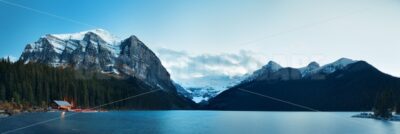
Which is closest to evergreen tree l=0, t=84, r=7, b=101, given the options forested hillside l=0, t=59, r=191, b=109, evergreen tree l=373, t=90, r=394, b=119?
forested hillside l=0, t=59, r=191, b=109

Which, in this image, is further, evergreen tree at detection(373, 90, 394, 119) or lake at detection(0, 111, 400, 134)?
evergreen tree at detection(373, 90, 394, 119)

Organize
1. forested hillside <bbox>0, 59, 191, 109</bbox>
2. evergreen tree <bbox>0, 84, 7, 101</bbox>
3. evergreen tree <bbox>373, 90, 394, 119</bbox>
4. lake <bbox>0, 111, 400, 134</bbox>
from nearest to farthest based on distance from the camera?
lake <bbox>0, 111, 400, 134</bbox> < evergreen tree <bbox>373, 90, 394, 119</bbox> < evergreen tree <bbox>0, 84, 7, 101</bbox> < forested hillside <bbox>0, 59, 191, 109</bbox>

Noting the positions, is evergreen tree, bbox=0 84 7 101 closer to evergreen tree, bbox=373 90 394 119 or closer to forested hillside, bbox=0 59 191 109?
forested hillside, bbox=0 59 191 109

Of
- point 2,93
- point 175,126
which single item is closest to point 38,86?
point 2,93

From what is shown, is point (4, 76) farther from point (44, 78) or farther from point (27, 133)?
point (27, 133)

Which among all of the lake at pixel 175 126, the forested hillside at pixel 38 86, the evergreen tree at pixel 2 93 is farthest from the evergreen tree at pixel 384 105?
the evergreen tree at pixel 2 93

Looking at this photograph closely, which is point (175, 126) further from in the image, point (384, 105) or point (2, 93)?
point (2, 93)

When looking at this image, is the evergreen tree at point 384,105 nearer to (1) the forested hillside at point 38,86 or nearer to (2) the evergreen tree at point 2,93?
(1) the forested hillside at point 38,86

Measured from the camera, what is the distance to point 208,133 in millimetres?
67000

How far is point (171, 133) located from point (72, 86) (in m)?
130

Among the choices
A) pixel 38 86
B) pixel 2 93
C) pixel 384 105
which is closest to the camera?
pixel 384 105

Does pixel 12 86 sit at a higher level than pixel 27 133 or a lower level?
higher

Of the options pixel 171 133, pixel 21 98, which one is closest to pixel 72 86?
pixel 21 98

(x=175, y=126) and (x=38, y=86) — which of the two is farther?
(x=38, y=86)
